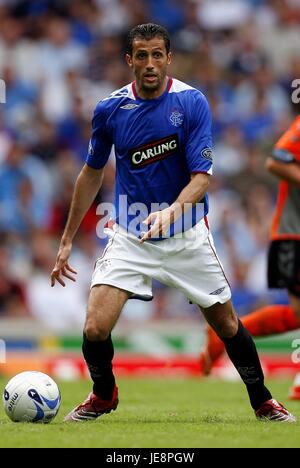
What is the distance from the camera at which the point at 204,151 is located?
6.87 m

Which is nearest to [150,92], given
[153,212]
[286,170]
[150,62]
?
[150,62]

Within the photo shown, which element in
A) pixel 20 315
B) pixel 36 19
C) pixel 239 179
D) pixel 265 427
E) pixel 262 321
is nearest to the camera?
pixel 265 427

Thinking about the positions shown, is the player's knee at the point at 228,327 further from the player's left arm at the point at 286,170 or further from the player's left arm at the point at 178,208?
the player's left arm at the point at 286,170

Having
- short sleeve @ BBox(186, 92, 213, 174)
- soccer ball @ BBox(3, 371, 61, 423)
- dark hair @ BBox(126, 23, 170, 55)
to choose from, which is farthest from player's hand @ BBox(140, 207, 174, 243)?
soccer ball @ BBox(3, 371, 61, 423)

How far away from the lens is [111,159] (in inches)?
601

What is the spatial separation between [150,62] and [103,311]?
1.59m

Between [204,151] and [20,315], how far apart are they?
756 centimetres

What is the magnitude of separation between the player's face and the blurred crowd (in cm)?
729

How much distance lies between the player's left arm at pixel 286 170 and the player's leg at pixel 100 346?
195 centimetres

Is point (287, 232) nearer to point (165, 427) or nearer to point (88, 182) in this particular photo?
point (88, 182)
